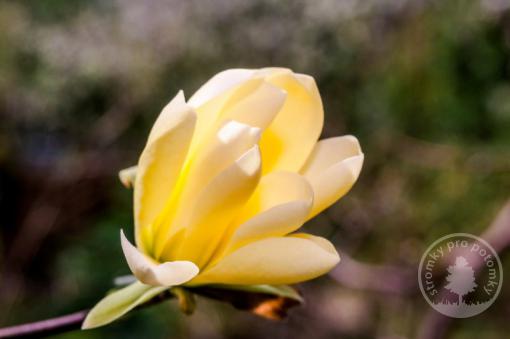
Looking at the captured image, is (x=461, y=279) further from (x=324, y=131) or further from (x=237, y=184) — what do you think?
(x=324, y=131)

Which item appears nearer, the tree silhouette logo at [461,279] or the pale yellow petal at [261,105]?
the pale yellow petal at [261,105]

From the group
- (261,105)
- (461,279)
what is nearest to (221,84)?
(261,105)

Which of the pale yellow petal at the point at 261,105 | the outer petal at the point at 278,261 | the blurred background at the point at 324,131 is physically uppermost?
the pale yellow petal at the point at 261,105

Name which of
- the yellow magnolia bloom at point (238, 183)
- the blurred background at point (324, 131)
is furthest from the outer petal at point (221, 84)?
the blurred background at point (324, 131)

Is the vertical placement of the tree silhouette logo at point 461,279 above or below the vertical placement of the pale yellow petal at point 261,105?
below

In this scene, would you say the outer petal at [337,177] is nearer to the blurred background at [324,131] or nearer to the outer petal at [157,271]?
the outer petal at [157,271]
